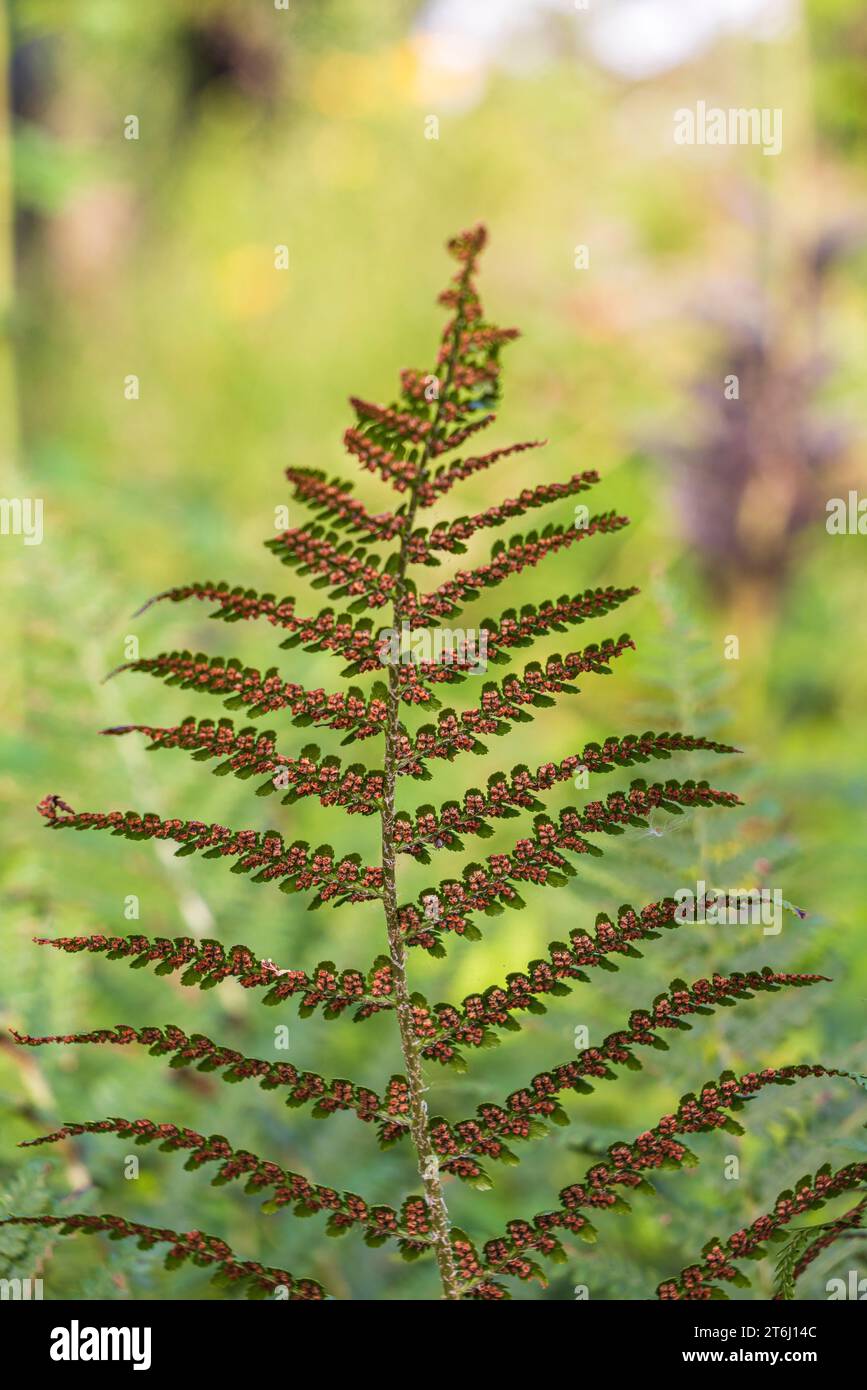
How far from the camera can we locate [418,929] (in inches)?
22.1

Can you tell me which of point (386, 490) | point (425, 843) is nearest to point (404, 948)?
point (425, 843)

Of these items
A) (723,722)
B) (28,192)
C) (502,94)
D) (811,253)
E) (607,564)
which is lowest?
(723,722)

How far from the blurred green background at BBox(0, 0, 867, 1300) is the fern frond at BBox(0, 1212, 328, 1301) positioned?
85 mm

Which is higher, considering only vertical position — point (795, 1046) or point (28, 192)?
point (28, 192)

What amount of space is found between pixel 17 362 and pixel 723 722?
3.69m

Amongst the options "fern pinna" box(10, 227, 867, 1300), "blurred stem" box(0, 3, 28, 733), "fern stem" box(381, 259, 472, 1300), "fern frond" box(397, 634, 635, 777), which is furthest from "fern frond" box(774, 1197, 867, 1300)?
"blurred stem" box(0, 3, 28, 733)

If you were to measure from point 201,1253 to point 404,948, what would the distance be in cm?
17

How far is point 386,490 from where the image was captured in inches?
118

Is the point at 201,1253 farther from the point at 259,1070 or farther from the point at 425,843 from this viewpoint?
the point at 425,843

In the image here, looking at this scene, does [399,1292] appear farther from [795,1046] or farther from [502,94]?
[502,94]

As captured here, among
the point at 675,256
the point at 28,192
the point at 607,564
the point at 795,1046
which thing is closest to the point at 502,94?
the point at 675,256

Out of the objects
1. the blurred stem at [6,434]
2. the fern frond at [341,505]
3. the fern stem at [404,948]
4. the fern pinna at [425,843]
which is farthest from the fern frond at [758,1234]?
the blurred stem at [6,434]

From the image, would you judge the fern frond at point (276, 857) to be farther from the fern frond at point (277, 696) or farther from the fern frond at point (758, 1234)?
the fern frond at point (758, 1234)

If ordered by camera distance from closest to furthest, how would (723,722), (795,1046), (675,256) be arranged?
(723,722) → (795,1046) → (675,256)
